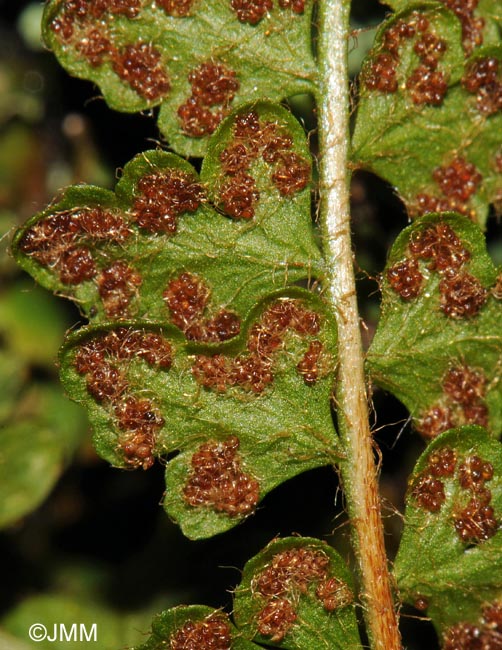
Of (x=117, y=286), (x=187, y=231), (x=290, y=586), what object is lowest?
(x=290, y=586)

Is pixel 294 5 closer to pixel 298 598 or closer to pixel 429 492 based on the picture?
pixel 429 492

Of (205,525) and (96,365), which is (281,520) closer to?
(205,525)

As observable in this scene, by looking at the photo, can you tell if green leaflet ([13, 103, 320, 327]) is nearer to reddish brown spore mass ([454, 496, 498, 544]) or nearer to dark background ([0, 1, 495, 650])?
dark background ([0, 1, 495, 650])

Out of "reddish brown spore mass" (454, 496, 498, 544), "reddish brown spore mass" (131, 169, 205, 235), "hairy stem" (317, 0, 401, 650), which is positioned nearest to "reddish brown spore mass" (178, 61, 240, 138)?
"reddish brown spore mass" (131, 169, 205, 235)

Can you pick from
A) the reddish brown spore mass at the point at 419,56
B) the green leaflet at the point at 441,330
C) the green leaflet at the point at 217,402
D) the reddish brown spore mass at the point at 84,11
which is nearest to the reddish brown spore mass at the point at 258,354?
the green leaflet at the point at 217,402

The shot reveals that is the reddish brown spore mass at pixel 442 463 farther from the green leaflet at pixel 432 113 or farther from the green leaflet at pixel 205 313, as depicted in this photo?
the green leaflet at pixel 432 113

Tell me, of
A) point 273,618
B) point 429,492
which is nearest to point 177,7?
point 429,492

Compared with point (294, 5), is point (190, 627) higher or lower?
lower
